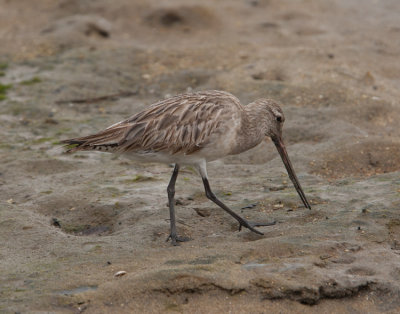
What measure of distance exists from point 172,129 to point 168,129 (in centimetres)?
4

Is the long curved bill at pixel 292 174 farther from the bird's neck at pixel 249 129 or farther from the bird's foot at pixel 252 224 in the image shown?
the bird's foot at pixel 252 224

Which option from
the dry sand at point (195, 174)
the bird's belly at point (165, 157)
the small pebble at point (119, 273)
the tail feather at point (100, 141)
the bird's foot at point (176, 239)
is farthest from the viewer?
the bird's belly at point (165, 157)

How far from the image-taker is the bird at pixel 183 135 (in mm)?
6742

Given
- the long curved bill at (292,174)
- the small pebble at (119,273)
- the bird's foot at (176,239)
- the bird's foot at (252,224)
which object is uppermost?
the long curved bill at (292,174)

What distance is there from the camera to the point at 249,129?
7.15m

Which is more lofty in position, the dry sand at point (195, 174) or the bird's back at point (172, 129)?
the bird's back at point (172, 129)

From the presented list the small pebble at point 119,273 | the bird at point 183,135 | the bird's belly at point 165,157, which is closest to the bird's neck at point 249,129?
the bird at point 183,135

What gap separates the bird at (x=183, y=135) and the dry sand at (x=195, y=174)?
0.69 m

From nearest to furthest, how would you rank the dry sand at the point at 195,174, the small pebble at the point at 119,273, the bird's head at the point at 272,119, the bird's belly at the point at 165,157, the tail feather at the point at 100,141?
the dry sand at the point at 195,174 < the small pebble at the point at 119,273 < the tail feather at the point at 100,141 < the bird's belly at the point at 165,157 < the bird's head at the point at 272,119

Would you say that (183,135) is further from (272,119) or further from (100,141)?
(272,119)

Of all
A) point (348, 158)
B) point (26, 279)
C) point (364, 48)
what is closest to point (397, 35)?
point (364, 48)

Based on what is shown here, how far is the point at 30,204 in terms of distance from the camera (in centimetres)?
772

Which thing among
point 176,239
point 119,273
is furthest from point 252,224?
point 119,273

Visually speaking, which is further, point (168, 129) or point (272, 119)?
point (272, 119)
